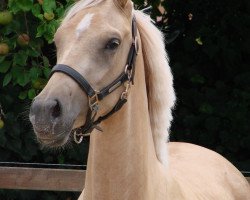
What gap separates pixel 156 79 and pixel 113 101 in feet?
1.04

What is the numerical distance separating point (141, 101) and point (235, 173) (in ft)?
5.25

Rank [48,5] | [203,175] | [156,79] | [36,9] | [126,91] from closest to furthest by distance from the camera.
Answer: 1. [126,91]
2. [156,79]
3. [203,175]
4. [48,5]
5. [36,9]

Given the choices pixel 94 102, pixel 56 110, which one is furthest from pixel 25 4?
pixel 56 110

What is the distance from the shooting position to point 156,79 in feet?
9.62

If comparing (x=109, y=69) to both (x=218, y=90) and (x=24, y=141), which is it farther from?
(x=218, y=90)

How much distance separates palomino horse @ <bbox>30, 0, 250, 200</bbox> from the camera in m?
2.48

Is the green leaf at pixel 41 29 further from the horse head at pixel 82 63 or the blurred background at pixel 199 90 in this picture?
the horse head at pixel 82 63

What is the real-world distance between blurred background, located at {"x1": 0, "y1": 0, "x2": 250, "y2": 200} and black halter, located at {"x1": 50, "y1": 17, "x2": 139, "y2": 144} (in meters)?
2.44

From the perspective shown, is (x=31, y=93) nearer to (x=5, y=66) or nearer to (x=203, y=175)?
(x=5, y=66)

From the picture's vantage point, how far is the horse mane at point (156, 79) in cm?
293

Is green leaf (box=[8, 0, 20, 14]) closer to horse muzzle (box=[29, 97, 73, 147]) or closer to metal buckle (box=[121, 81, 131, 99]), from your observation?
metal buckle (box=[121, 81, 131, 99])

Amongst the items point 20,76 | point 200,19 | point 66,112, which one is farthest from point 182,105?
point 66,112

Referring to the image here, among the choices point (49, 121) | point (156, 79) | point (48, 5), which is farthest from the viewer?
point (48, 5)

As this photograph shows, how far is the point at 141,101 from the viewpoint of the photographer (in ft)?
9.41
